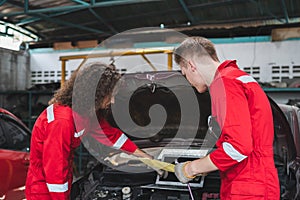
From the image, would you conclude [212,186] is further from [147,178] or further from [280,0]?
[280,0]

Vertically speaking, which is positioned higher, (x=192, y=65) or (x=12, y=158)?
(x=192, y=65)

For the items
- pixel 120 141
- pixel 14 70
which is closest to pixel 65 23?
pixel 14 70

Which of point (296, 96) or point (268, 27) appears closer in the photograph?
point (296, 96)

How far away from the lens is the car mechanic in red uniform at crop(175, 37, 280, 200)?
177cm

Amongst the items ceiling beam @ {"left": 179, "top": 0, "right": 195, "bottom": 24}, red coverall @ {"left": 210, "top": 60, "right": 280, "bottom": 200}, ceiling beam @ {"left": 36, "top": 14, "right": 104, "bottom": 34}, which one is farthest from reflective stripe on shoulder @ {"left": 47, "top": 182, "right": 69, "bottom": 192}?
ceiling beam @ {"left": 36, "top": 14, "right": 104, "bottom": 34}

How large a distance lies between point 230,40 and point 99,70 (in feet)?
16.1

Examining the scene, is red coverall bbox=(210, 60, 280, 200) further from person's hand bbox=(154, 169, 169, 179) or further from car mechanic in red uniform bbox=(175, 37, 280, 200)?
person's hand bbox=(154, 169, 169, 179)

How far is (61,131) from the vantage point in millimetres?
2127

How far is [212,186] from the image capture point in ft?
9.43

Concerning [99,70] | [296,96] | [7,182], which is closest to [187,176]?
[99,70]

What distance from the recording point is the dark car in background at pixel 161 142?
279cm

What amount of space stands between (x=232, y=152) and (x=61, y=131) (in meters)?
1.02

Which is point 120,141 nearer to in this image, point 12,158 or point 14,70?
point 12,158

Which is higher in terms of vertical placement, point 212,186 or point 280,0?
point 280,0
